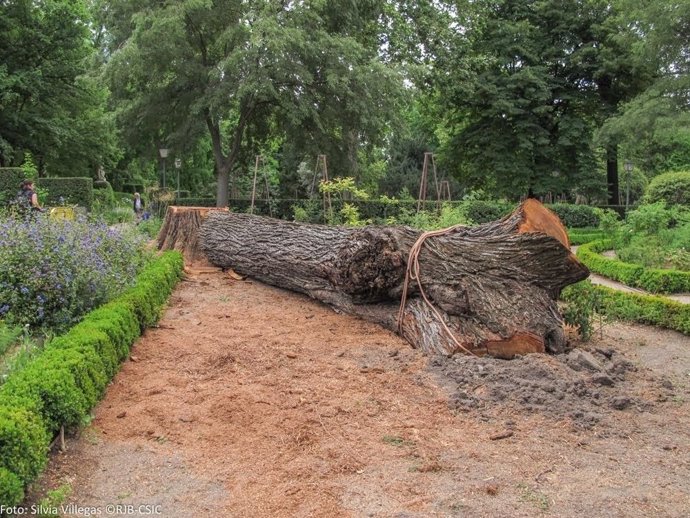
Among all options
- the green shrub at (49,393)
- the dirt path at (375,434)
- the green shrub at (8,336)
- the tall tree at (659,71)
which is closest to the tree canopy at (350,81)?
the tall tree at (659,71)

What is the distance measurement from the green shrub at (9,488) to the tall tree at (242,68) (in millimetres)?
15387

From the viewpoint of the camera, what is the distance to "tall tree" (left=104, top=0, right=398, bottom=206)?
1733cm

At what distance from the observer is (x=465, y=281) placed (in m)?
5.44

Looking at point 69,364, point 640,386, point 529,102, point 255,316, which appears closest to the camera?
point 69,364

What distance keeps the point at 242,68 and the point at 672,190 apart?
39.5 feet

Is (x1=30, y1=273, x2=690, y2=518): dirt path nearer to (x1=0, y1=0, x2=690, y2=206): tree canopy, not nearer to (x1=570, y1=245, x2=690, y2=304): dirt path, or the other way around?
(x1=570, y1=245, x2=690, y2=304): dirt path

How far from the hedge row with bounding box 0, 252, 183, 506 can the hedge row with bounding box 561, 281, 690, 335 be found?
14.2 feet

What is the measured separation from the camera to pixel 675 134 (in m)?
18.1

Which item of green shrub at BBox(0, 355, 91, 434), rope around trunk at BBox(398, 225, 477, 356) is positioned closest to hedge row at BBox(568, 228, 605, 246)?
rope around trunk at BBox(398, 225, 477, 356)

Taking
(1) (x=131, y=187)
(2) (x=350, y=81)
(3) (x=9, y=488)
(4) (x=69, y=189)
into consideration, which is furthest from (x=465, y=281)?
(1) (x=131, y=187)

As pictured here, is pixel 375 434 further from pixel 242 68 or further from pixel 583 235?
pixel 242 68

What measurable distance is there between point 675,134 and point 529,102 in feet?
19.7

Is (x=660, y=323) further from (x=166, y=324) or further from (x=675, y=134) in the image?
(x=675, y=134)

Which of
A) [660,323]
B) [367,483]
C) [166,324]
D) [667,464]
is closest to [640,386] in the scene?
[667,464]
